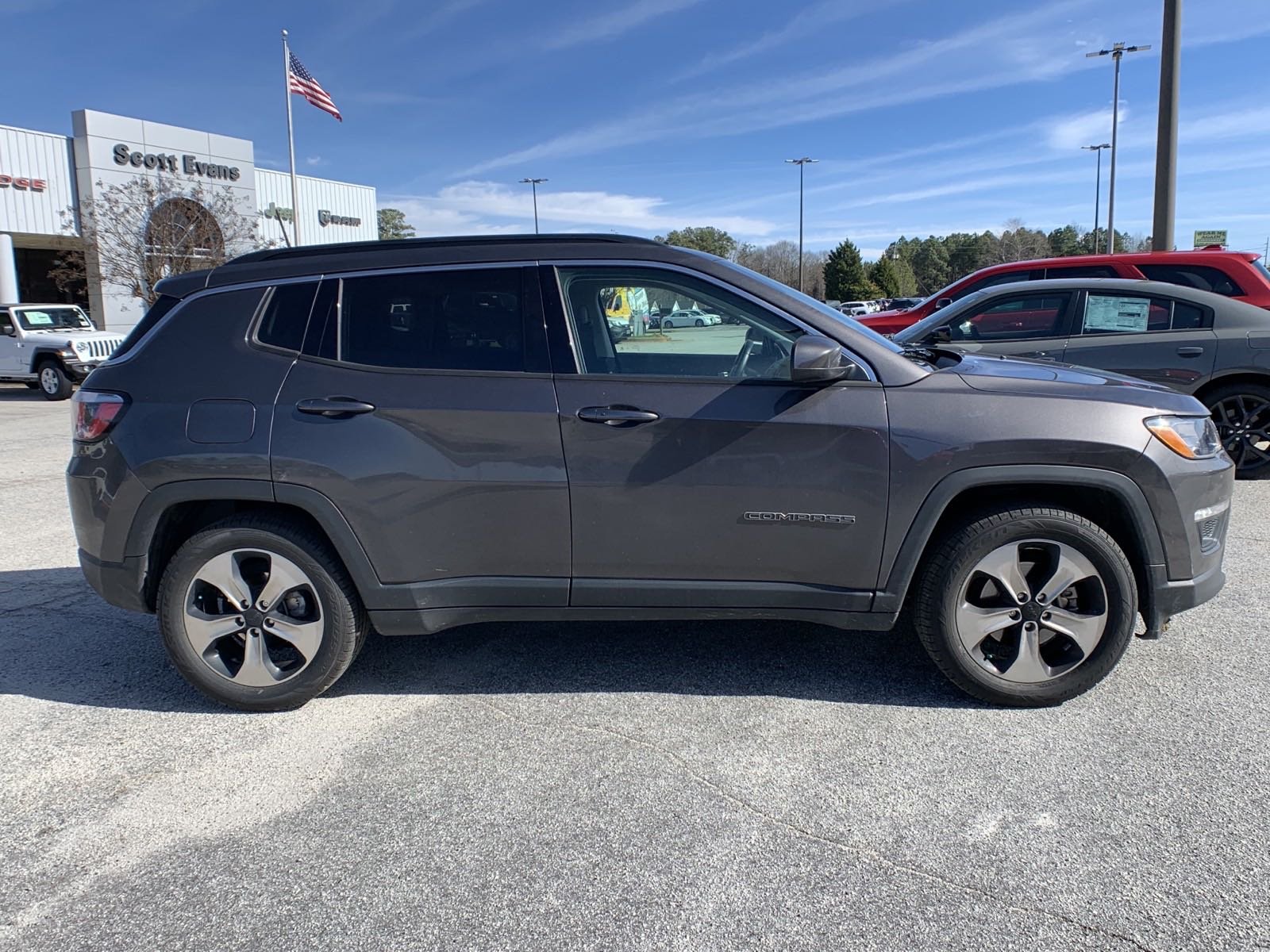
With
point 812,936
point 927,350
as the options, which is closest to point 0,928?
point 812,936

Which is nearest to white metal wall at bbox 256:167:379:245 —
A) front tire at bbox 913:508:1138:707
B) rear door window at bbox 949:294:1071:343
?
rear door window at bbox 949:294:1071:343

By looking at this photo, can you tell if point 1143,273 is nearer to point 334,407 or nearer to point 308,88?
point 334,407

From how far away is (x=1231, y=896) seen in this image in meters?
2.43

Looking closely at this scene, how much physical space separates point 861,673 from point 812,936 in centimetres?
175

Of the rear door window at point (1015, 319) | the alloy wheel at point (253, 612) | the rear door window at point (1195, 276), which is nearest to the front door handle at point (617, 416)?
the alloy wheel at point (253, 612)

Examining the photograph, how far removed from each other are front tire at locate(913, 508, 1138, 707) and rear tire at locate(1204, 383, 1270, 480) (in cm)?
505

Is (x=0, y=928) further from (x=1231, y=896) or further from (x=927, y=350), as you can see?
(x=927, y=350)

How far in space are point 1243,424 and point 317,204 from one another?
44.4 m

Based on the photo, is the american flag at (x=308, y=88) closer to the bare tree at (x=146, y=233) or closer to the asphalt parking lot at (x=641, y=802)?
the bare tree at (x=146, y=233)

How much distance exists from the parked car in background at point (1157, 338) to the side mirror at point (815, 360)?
13.9ft

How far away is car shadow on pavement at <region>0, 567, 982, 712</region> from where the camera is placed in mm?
3850

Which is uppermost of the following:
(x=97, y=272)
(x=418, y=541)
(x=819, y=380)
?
(x=97, y=272)

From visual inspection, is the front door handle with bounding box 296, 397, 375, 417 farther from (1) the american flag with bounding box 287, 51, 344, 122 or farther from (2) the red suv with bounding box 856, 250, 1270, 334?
(1) the american flag with bounding box 287, 51, 344, 122

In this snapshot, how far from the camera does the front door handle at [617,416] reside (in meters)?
3.41
